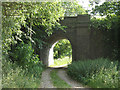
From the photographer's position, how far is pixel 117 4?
773cm

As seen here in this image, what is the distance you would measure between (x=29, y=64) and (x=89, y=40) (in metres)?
4.25

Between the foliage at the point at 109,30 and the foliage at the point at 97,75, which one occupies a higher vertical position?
the foliage at the point at 109,30

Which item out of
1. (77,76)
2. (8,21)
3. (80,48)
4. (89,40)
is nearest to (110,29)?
(89,40)

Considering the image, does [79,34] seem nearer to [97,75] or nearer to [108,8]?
[108,8]

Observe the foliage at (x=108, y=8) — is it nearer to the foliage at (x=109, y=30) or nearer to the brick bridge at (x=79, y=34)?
the foliage at (x=109, y=30)

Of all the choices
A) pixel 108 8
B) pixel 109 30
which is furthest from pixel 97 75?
pixel 109 30

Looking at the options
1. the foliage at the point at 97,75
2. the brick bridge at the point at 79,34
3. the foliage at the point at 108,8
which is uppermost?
the foliage at the point at 108,8

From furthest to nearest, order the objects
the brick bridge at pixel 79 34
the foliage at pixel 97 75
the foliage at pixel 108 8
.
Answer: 1. the brick bridge at pixel 79 34
2. the foliage at pixel 108 8
3. the foliage at pixel 97 75

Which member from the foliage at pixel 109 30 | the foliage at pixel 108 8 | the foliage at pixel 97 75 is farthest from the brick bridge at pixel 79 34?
the foliage at pixel 97 75

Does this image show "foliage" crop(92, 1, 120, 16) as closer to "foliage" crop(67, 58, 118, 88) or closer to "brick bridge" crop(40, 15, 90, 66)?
"brick bridge" crop(40, 15, 90, 66)

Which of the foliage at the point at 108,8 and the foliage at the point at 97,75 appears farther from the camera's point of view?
the foliage at the point at 108,8

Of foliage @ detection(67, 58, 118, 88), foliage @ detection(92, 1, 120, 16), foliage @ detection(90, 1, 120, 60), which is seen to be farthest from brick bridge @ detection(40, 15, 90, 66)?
foliage @ detection(67, 58, 118, 88)

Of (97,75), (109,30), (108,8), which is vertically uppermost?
(108,8)

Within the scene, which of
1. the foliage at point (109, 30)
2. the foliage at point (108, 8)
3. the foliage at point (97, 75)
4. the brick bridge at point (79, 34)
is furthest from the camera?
the brick bridge at point (79, 34)
